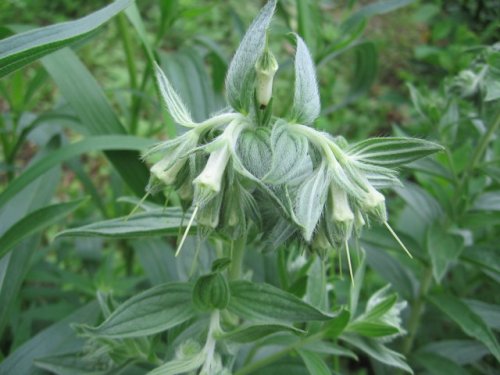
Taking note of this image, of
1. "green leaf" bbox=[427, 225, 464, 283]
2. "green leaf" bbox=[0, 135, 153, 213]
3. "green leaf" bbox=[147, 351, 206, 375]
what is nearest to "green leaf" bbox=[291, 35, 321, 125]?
"green leaf" bbox=[147, 351, 206, 375]

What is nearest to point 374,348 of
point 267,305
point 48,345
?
point 267,305

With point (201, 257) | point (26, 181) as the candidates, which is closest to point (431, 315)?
point (201, 257)

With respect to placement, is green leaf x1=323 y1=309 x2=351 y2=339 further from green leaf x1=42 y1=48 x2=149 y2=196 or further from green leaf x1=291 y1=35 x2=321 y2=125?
green leaf x1=42 y1=48 x2=149 y2=196

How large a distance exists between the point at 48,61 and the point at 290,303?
117cm

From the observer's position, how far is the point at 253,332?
4.05 ft

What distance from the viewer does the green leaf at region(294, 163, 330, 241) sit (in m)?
1.01

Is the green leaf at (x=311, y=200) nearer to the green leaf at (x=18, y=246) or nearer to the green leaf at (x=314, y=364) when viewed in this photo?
the green leaf at (x=314, y=364)

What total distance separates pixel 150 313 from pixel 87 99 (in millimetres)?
850

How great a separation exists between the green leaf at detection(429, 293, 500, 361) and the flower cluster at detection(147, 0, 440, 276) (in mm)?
774

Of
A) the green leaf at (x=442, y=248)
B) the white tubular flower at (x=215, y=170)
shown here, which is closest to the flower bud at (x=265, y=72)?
the white tubular flower at (x=215, y=170)

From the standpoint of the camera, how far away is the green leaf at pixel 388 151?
1.08 metres

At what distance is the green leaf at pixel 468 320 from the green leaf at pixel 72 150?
112cm

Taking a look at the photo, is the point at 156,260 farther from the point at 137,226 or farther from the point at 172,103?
the point at 172,103

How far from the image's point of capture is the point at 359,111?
14.2ft
